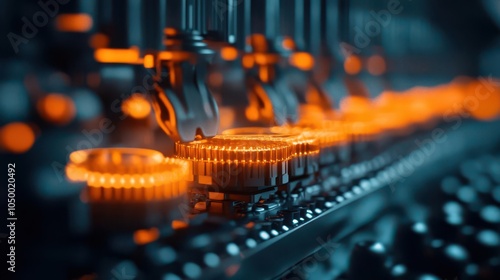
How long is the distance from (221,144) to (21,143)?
0.43 m

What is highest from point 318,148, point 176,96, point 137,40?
point 137,40

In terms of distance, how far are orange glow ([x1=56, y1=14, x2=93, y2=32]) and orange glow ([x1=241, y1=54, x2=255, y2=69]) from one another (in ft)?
2.31

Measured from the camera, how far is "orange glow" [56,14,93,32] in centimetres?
117

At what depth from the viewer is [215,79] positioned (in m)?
1.77

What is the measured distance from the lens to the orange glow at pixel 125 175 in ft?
3.42

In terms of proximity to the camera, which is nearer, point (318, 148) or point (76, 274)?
Answer: point (76, 274)

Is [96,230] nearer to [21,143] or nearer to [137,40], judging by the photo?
[21,143]

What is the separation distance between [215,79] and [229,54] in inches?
3.8

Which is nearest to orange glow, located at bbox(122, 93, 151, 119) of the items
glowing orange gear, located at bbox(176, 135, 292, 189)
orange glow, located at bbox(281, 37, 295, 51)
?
glowing orange gear, located at bbox(176, 135, 292, 189)

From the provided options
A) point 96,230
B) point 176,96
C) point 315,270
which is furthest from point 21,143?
point 315,270

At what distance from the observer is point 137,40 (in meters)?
1.23

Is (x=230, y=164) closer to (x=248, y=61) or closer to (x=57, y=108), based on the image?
(x=57, y=108)

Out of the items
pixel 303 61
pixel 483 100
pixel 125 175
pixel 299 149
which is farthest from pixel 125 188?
pixel 483 100

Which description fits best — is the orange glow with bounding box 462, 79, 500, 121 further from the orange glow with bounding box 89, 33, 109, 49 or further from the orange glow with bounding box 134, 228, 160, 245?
the orange glow with bounding box 134, 228, 160, 245
